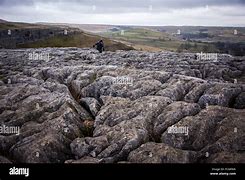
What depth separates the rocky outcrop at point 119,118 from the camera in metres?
15.5

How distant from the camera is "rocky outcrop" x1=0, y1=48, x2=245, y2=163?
15.5m

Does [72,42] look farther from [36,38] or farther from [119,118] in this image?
[119,118]

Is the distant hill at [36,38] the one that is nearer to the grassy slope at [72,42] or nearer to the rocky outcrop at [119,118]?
the grassy slope at [72,42]

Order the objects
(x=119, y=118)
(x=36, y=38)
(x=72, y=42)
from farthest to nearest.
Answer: (x=72, y=42), (x=36, y=38), (x=119, y=118)

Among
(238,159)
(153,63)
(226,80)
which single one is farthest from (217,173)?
(153,63)

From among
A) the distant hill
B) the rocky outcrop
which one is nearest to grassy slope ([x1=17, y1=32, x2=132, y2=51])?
the distant hill

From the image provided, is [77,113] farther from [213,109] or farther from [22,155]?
[213,109]

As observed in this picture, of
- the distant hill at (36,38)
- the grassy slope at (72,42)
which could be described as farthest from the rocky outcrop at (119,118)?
the grassy slope at (72,42)

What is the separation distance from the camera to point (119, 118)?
57.7 ft

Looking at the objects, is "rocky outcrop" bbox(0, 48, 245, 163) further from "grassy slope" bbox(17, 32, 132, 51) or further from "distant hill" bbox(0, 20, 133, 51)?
"grassy slope" bbox(17, 32, 132, 51)

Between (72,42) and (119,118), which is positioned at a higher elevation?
(72,42)

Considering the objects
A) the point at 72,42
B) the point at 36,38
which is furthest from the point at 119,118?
the point at 72,42

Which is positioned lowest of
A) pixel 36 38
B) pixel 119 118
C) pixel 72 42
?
pixel 119 118

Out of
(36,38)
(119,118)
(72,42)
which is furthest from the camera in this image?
(72,42)
